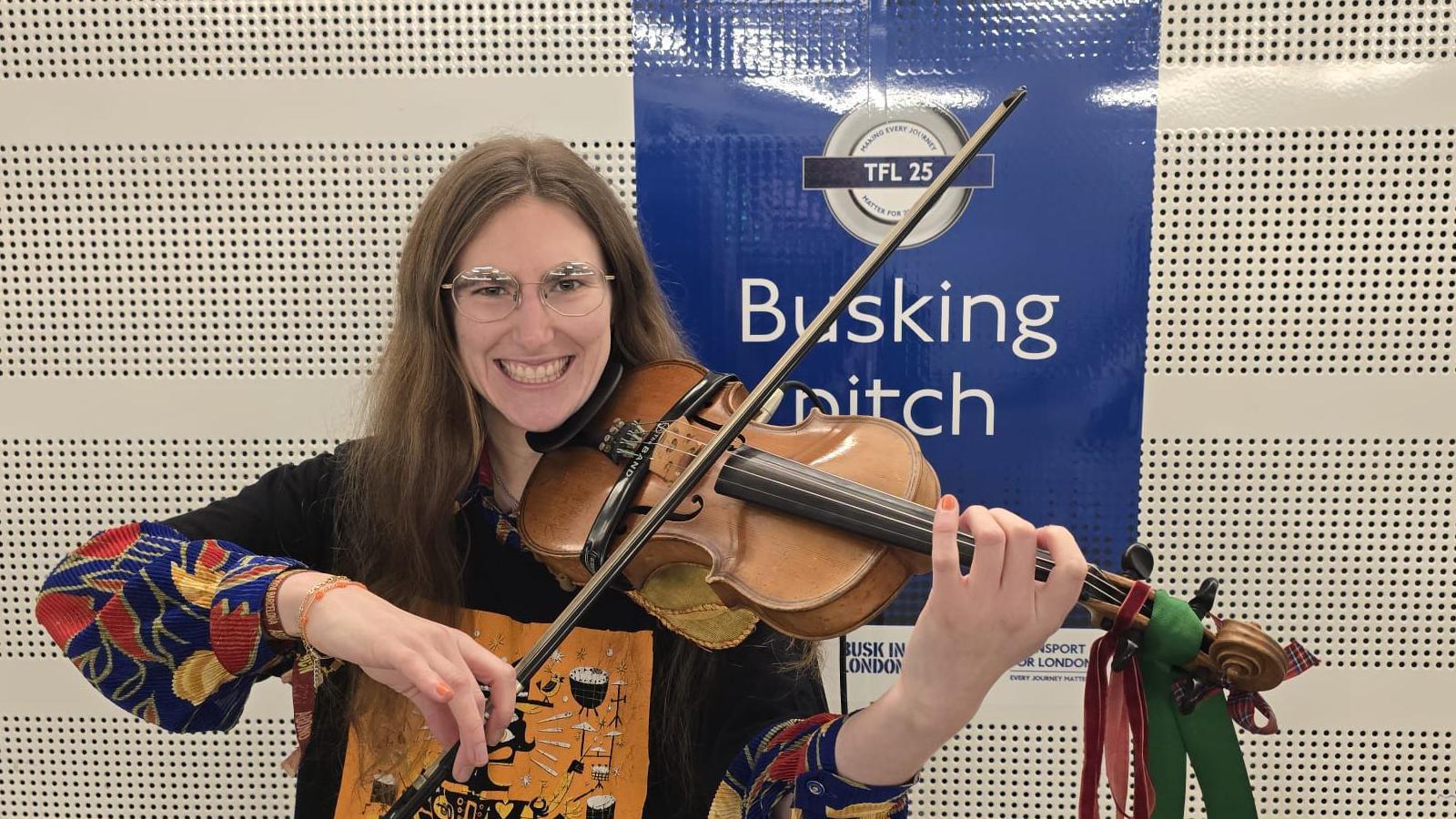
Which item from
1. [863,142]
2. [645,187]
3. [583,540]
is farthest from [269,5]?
[583,540]

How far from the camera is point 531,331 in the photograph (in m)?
1.42

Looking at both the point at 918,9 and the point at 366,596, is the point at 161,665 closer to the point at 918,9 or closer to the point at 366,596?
the point at 366,596

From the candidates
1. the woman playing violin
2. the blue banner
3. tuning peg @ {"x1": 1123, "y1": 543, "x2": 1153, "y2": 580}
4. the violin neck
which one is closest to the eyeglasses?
the woman playing violin

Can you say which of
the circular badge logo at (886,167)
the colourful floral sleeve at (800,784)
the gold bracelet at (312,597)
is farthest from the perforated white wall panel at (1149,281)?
the gold bracelet at (312,597)

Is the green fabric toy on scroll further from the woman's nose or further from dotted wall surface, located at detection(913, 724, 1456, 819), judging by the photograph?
dotted wall surface, located at detection(913, 724, 1456, 819)

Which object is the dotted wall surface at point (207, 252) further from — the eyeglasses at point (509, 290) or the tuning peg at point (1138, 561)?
the tuning peg at point (1138, 561)

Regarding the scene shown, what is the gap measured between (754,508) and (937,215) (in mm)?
990

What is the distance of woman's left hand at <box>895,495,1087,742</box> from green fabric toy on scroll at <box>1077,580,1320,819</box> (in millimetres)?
97

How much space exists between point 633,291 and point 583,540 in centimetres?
47

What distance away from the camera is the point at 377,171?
2.07 m

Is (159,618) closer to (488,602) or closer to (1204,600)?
(488,602)

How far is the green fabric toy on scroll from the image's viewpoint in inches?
43.8

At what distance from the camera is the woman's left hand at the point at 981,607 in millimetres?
1093

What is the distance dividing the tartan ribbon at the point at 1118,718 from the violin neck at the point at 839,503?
4cm
